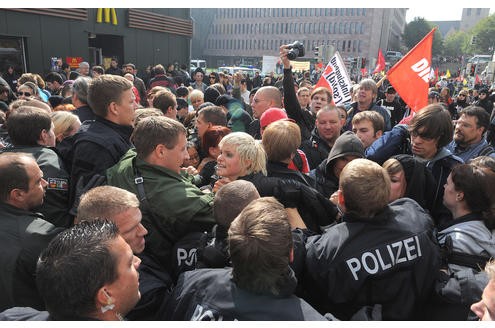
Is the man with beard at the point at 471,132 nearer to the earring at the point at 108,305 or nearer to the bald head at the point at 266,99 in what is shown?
the bald head at the point at 266,99

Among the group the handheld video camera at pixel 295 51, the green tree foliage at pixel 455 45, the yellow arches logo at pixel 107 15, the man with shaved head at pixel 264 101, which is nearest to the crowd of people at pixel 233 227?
the man with shaved head at pixel 264 101

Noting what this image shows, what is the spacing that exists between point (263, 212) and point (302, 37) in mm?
85429

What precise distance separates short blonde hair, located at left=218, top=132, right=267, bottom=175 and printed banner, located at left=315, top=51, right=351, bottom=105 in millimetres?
4563

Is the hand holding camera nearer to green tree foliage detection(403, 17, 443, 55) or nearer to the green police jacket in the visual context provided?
the green police jacket

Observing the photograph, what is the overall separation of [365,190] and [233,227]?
78 cm

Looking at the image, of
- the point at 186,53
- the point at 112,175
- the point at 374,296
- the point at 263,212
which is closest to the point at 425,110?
the point at 374,296

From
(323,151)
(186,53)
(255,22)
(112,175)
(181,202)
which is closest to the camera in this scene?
(181,202)

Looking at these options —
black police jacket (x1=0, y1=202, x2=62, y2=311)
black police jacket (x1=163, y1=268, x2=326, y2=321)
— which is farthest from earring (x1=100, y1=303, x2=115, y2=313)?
black police jacket (x1=0, y1=202, x2=62, y2=311)

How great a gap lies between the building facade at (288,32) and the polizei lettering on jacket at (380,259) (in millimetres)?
77092

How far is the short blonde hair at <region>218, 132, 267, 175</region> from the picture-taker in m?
2.69

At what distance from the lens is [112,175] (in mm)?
2484

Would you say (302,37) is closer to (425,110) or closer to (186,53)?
(186,53)

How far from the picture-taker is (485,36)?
265 ft

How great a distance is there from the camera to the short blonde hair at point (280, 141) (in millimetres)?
2768
